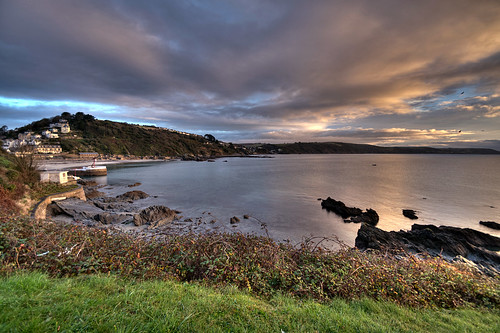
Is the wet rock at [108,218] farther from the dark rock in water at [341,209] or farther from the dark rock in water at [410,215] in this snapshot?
the dark rock in water at [410,215]

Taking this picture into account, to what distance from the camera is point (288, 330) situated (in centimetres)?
306

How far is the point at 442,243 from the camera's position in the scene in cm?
1223

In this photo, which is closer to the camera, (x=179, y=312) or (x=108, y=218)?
(x=179, y=312)

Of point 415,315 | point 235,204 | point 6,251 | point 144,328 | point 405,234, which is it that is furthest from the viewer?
point 235,204

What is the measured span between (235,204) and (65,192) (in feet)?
49.8

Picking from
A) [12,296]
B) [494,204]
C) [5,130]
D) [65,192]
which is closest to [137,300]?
[12,296]

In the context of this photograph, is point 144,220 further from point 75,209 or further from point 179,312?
point 179,312

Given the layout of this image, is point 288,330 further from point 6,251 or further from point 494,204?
point 494,204

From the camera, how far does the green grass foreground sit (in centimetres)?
268

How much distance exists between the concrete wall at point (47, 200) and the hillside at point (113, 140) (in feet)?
310

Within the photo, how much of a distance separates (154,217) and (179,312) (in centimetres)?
1358

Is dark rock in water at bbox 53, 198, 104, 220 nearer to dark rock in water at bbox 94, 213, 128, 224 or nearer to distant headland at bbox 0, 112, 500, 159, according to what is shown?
dark rock in water at bbox 94, 213, 128, 224

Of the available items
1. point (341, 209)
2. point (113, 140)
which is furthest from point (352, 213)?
point (113, 140)

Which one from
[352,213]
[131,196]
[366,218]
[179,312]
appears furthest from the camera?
[131,196]
